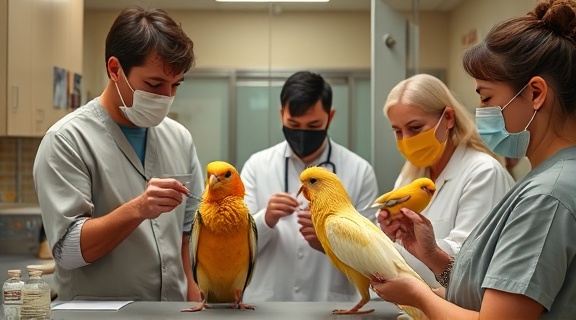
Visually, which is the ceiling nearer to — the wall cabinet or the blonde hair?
the wall cabinet

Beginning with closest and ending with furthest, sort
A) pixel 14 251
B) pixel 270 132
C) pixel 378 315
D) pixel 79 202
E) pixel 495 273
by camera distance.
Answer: pixel 495 273, pixel 378 315, pixel 79 202, pixel 270 132, pixel 14 251

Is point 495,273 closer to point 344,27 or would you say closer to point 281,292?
point 281,292

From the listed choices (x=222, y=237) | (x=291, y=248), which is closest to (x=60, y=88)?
(x=291, y=248)

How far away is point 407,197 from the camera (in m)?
1.85

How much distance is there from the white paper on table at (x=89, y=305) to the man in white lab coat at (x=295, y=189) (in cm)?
85

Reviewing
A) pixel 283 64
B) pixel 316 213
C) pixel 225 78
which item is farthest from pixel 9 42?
pixel 316 213

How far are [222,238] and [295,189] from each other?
104 cm

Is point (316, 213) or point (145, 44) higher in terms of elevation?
point (145, 44)

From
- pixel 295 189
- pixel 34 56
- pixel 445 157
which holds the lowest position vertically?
pixel 295 189

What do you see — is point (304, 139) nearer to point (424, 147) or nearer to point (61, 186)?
point (424, 147)

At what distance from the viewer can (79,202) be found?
1907 millimetres

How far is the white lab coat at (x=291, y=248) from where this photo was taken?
2727 millimetres

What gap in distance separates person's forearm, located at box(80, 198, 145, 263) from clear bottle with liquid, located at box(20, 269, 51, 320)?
0.89 ft

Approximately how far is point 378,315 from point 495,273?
515mm
